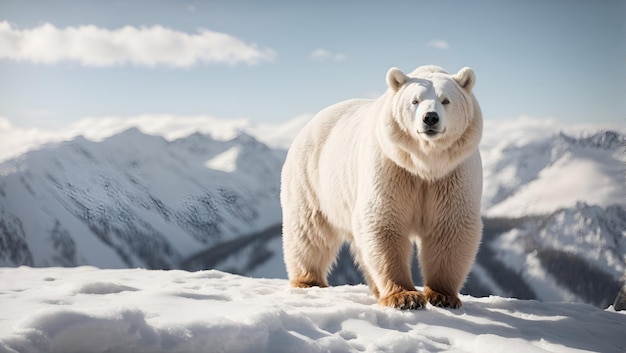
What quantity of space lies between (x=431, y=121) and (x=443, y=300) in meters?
1.90

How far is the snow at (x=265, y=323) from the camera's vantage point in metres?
3.28

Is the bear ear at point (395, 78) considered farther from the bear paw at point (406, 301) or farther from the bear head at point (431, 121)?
the bear paw at point (406, 301)

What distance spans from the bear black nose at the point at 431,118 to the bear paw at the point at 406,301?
169 centimetres

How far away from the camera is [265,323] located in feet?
12.5

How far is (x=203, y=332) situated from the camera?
137 inches

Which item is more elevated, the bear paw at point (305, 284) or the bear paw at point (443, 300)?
the bear paw at point (443, 300)

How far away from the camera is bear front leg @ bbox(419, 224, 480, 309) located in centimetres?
594

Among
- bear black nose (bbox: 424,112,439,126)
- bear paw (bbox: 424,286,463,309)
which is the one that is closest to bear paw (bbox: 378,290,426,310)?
bear paw (bbox: 424,286,463,309)

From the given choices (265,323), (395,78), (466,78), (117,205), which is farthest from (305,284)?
(117,205)

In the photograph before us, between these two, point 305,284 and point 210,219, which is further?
point 210,219

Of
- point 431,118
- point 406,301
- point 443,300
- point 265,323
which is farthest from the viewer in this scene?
point 443,300

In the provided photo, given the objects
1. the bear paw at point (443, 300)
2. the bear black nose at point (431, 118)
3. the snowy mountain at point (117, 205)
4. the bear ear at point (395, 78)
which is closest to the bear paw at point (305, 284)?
the bear paw at point (443, 300)

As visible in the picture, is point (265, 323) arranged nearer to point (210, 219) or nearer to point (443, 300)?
point (443, 300)

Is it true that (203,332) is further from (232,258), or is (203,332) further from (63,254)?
(232,258)
